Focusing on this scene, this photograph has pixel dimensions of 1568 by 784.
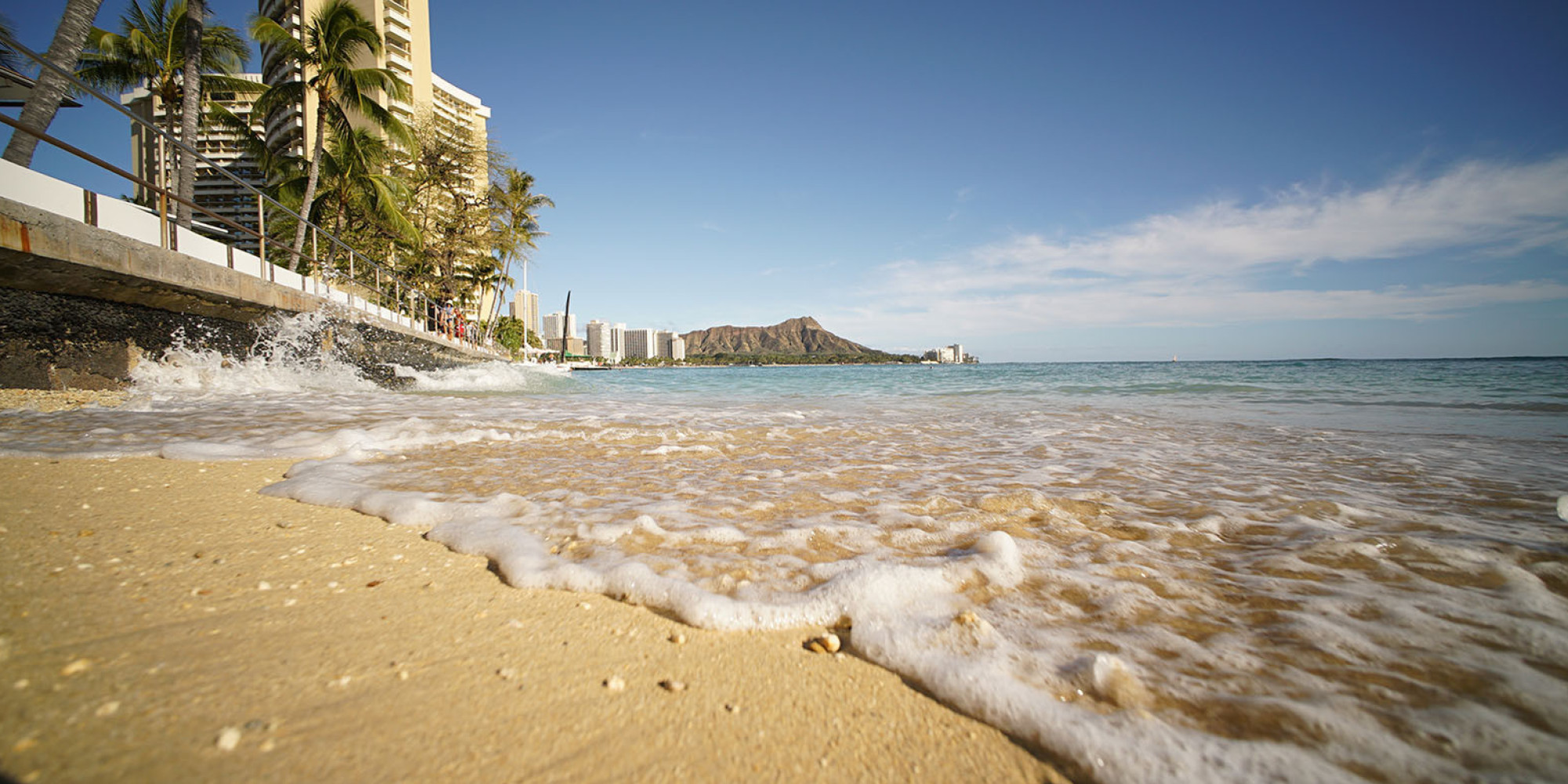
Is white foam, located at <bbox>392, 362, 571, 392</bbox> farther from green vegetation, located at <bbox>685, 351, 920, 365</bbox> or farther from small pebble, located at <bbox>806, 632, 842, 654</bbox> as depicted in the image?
green vegetation, located at <bbox>685, 351, 920, 365</bbox>

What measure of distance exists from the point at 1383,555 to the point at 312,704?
11.4 feet

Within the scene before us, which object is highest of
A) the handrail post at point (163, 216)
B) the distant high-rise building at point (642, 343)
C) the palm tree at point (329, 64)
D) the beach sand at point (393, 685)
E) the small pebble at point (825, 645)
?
the palm tree at point (329, 64)

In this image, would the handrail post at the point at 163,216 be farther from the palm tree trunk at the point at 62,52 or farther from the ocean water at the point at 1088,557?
the palm tree trunk at the point at 62,52

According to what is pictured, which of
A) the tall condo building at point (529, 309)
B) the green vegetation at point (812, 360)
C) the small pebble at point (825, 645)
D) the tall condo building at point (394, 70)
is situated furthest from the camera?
the tall condo building at point (529, 309)

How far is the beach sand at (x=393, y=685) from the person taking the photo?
95cm

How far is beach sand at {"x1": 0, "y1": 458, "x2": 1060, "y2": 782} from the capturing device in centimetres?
95

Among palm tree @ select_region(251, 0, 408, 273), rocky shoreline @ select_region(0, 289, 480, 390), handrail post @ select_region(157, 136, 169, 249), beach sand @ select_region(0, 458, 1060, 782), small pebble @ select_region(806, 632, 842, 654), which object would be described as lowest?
small pebble @ select_region(806, 632, 842, 654)

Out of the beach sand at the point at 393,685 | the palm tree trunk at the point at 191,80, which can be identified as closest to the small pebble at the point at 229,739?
the beach sand at the point at 393,685

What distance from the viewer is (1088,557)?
7.12ft

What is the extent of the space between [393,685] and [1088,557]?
89.3 inches

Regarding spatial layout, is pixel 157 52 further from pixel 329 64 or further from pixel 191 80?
pixel 191 80

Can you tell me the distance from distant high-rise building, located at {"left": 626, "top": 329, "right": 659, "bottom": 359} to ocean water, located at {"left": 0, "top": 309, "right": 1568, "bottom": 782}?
419 ft

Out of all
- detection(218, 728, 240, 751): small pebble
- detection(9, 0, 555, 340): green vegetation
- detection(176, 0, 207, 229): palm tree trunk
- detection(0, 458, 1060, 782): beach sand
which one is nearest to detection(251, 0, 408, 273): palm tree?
detection(9, 0, 555, 340): green vegetation

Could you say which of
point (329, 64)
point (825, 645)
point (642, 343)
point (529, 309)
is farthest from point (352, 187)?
point (642, 343)
